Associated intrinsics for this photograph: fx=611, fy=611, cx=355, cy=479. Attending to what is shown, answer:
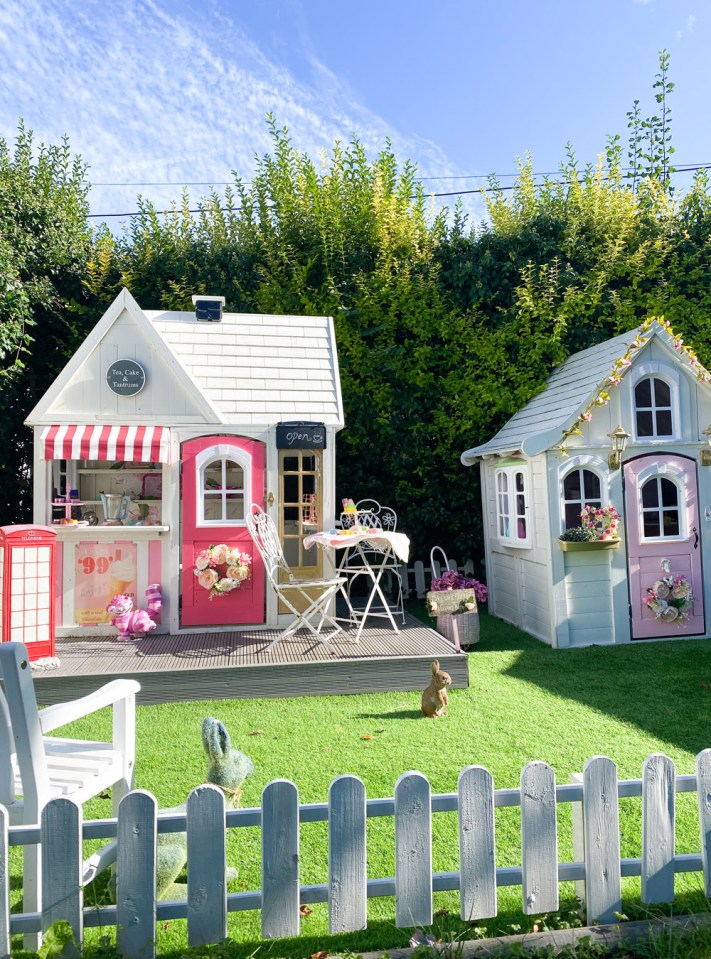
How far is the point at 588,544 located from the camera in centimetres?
736

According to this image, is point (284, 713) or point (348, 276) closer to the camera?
point (284, 713)

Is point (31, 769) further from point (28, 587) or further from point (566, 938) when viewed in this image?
point (28, 587)

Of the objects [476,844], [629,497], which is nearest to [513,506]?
[629,497]

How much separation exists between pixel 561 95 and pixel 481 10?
1531 mm

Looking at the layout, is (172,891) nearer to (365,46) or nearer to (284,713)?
(284,713)

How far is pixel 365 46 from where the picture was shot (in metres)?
8.14

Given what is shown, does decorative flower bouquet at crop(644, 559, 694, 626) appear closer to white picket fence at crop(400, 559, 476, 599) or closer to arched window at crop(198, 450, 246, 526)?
white picket fence at crop(400, 559, 476, 599)

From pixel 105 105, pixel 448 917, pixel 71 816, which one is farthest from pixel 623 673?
pixel 105 105

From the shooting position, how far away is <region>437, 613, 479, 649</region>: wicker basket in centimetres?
754

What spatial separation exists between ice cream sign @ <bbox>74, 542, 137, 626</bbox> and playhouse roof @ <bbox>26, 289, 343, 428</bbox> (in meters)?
1.58

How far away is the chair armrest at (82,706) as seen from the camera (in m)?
2.71

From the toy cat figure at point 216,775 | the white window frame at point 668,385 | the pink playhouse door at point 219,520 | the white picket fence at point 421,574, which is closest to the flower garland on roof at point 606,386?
the white window frame at point 668,385

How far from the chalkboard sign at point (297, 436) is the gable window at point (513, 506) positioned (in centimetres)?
285

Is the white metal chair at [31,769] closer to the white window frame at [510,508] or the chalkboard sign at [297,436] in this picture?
the chalkboard sign at [297,436]
